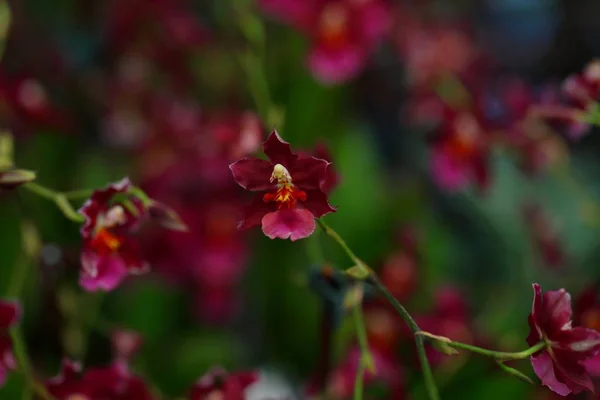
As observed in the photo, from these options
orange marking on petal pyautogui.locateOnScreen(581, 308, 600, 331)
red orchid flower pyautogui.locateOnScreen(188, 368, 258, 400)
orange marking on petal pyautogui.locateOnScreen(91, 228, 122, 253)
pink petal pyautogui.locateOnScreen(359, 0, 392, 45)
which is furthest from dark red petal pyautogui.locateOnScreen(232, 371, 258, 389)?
pink petal pyautogui.locateOnScreen(359, 0, 392, 45)

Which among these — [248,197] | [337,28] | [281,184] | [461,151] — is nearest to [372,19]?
[337,28]

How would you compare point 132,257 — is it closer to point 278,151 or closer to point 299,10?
point 278,151

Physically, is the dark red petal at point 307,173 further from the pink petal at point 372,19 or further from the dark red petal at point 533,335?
the pink petal at point 372,19

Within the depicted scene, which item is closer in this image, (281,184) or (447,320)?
(281,184)

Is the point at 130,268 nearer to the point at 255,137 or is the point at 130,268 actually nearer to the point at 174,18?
the point at 255,137

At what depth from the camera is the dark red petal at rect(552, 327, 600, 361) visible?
1.15ft

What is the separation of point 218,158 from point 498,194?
1.45ft

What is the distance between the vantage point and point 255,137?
0.49 meters

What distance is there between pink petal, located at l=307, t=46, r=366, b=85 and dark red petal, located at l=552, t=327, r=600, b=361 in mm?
362

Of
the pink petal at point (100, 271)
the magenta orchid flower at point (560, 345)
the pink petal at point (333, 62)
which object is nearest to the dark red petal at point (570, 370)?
the magenta orchid flower at point (560, 345)

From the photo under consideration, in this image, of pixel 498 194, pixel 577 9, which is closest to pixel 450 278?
pixel 498 194

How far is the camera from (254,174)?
0.37m

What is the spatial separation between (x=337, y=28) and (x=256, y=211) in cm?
35

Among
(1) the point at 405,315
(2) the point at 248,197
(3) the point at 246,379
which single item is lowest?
(2) the point at 248,197
